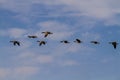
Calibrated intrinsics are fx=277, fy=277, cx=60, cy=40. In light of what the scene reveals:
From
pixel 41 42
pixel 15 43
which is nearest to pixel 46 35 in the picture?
pixel 41 42

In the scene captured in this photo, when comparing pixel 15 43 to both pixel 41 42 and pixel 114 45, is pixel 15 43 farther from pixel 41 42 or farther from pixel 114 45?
pixel 114 45

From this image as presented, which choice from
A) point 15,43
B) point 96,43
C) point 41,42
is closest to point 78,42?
point 96,43

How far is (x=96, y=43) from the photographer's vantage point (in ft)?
202

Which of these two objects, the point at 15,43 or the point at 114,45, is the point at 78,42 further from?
the point at 15,43

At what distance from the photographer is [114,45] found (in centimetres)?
6862

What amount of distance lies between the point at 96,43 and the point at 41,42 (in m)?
13.4

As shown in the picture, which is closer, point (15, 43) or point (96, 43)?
point (96, 43)

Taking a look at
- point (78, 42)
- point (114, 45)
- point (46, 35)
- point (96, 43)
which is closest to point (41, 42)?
point (46, 35)

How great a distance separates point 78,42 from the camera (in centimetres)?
6300

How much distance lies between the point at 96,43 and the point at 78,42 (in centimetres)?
420

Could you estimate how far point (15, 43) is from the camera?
219ft

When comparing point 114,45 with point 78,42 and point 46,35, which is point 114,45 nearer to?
point 78,42

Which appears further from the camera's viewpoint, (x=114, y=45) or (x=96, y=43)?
(x=114, y=45)

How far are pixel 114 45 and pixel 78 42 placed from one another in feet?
35.7
